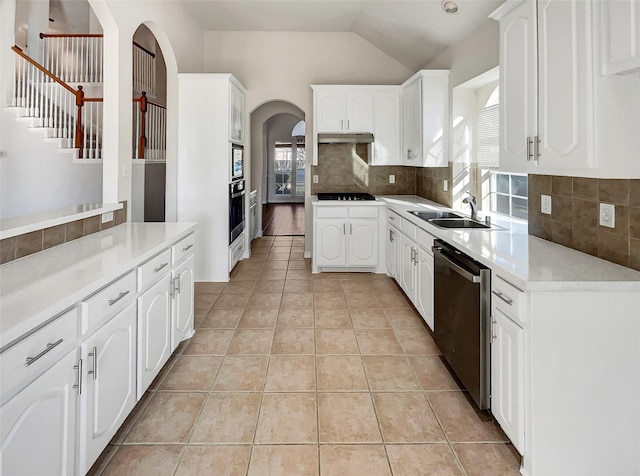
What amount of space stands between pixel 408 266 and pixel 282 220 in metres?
7.06

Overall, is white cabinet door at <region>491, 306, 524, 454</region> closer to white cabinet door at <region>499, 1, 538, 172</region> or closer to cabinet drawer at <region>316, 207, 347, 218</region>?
white cabinet door at <region>499, 1, 538, 172</region>

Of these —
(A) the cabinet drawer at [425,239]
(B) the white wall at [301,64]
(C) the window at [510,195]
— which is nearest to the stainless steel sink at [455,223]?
(A) the cabinet drawer at [425,239]

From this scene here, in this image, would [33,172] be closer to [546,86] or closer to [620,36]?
[546,86]

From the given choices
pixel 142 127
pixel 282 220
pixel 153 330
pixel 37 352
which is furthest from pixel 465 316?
pixel 282 220

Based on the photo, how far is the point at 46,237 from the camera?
88.3 inches

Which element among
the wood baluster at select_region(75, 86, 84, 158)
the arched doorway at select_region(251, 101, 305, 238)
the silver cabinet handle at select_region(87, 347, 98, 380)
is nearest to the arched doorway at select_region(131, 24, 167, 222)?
the wood baluster at select_region(75, 86, 84, 158)

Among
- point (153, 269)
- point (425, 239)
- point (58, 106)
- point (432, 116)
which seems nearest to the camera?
point (153, 269)

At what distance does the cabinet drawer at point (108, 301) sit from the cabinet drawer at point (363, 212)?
347 centimetres

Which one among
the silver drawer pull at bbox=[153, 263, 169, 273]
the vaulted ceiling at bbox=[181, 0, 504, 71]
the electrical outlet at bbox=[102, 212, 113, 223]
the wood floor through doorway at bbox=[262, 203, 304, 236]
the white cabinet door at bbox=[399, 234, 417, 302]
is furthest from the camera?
the wood floor through doorway at bbox=[262, 203, 304, 236]

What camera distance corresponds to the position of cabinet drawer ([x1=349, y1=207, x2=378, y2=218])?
5.25 metres

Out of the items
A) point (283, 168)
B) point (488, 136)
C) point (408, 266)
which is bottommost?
point (408, 266)

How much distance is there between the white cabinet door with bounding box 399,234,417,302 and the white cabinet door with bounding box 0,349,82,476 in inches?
113

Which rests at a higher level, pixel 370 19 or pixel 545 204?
pixel 370 19

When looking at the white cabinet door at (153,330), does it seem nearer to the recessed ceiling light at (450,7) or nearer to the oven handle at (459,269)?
the oven handle at (459,269)
